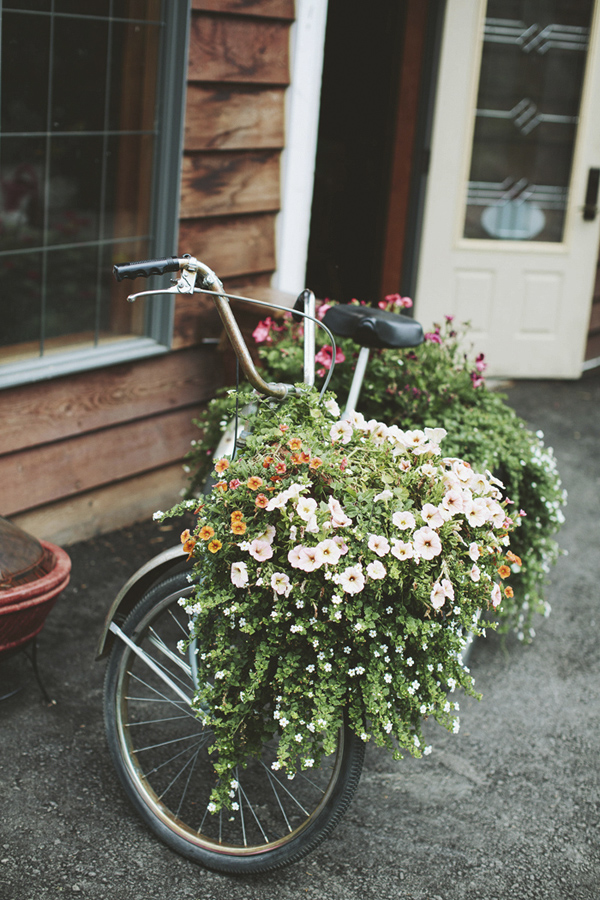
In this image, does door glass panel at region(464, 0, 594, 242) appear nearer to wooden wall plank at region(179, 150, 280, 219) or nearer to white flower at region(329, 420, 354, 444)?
wooden wall plank at region(179, 150, 280, 219)

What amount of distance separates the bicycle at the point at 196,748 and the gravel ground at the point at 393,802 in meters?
0.09

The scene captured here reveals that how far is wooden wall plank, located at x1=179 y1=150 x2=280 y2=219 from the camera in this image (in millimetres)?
3516

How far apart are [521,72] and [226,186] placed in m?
2.33

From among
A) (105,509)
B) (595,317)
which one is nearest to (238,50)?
(105,509)

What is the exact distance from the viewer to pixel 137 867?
207 cm

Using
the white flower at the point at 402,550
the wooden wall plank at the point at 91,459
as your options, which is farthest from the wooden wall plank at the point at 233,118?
the white flower at the point at 402,550

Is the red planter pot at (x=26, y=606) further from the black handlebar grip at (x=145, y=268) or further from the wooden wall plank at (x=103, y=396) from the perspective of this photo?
the black handlebar grip at (x=145, y=268)

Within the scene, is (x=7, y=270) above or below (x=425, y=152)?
below

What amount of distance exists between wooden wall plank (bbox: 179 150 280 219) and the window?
0.24 feet

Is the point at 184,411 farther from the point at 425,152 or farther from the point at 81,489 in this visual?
the point at 425,152

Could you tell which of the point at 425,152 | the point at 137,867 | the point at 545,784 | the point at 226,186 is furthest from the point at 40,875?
the point at 425,152

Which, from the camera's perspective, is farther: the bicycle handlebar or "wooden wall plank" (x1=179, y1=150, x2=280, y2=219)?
"wooden wall plank" (x1=179, y1=150, x2=280, y2=219)

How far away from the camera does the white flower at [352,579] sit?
176cm

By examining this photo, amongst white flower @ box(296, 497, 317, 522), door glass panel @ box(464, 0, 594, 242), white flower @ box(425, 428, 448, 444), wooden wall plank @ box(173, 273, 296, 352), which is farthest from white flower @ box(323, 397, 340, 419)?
door glass panel @ box(464, 0, 594, 242)
